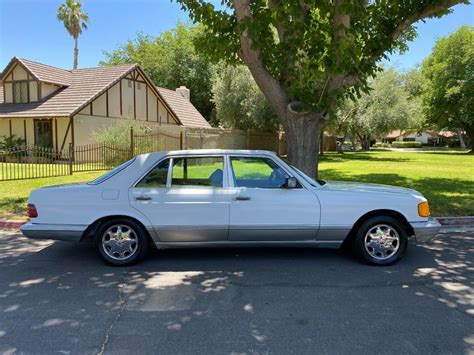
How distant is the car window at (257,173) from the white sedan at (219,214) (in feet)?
0.07

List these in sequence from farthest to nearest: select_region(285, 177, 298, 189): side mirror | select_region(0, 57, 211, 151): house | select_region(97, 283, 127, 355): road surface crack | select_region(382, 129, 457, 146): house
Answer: select_region(382, 129, 457, 146): house, select_region(0, 57, 211, 151): house, select_region(285, 177, 298, 189): side mirror, select_region(97, 283, 127, 355): road surface crack

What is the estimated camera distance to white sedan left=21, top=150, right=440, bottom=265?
5484 millimetres

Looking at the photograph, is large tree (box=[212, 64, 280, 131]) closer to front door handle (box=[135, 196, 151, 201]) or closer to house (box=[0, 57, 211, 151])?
house (box=[0, 57, 211, 151])

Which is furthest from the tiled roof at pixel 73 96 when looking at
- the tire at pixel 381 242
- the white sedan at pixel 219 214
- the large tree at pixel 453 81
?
the large tree at pixel 453 81

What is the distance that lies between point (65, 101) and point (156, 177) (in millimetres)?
19583

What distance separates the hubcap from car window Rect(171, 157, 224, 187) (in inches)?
34.6

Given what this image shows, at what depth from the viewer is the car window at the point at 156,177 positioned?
5.59 m

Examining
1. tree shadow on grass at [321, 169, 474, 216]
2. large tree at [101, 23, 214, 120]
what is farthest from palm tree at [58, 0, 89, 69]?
tree shadow on grass at [321, 169, 474, 216]

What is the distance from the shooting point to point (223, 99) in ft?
94.5

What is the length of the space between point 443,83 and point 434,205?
3387 centimetres

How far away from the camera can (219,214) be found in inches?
217

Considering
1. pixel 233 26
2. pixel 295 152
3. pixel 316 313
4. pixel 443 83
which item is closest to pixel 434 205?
pixel 295 152

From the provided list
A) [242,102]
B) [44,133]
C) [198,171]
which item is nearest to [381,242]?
[198,171]

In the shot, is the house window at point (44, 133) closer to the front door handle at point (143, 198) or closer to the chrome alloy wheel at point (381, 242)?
the front door handle at point (143, 198)
